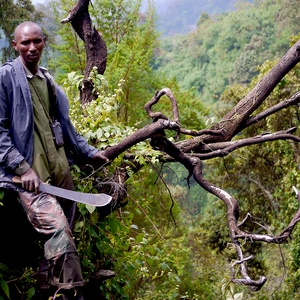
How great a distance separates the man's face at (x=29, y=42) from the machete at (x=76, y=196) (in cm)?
65

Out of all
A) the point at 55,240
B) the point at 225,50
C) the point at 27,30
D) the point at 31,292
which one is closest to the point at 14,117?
the point at 27,30

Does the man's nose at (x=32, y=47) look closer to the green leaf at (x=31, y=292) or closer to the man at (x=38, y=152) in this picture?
the man at (x=38, y=152)

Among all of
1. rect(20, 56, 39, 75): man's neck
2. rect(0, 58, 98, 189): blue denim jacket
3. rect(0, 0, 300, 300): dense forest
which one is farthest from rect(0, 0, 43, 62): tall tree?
rect(0, 58, 98, 189): blue denim jacket

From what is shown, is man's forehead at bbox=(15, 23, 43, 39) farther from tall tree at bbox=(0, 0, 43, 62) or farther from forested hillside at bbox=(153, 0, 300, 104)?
forested hillside at bbox=(153, 0, 300, 104)

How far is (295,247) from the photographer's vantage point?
9438mm

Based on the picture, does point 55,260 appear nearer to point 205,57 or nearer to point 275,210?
point 275,210

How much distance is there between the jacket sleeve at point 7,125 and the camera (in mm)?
2725

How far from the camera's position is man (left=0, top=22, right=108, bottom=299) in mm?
2635

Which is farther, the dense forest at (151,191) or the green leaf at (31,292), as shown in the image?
the dense forest at (151,191)

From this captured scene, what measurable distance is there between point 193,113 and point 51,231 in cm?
1113

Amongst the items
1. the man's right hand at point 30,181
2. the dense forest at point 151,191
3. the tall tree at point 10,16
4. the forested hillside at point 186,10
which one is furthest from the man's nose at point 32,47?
the forested hillside at point 186,10

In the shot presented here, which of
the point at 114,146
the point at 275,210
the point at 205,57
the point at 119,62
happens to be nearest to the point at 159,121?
the point at 114,146

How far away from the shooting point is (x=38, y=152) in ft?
9.39

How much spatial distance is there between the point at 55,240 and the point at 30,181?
303mm
